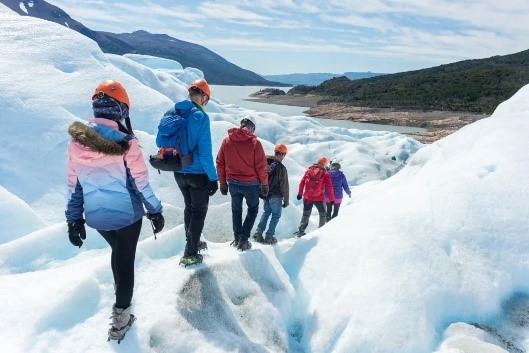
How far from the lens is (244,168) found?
12.1 ft

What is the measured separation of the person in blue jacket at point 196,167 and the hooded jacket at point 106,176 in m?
0.76

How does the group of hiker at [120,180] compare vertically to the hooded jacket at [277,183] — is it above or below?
above

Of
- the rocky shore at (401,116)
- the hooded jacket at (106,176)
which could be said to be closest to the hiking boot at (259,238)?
the hooded jacket at (106,176)

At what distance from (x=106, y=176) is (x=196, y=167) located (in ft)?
3.05

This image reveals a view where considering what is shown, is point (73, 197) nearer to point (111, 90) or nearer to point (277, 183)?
point (111, 90)

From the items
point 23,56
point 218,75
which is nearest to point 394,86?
point 23,56

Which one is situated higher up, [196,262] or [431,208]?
[431,208]

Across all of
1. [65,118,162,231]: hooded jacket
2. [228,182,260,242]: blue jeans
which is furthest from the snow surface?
[65,118,162,231]: hooded jacket

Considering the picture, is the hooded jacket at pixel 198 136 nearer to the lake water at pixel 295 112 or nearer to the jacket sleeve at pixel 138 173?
the jacket sleeve at pixel 138 173

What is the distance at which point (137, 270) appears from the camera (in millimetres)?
3199

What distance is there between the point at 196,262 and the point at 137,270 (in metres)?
0.46

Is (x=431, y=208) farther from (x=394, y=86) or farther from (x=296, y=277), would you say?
(x=394, y=86)

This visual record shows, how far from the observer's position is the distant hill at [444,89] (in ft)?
202

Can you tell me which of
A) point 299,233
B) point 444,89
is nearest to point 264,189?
point 299,233
